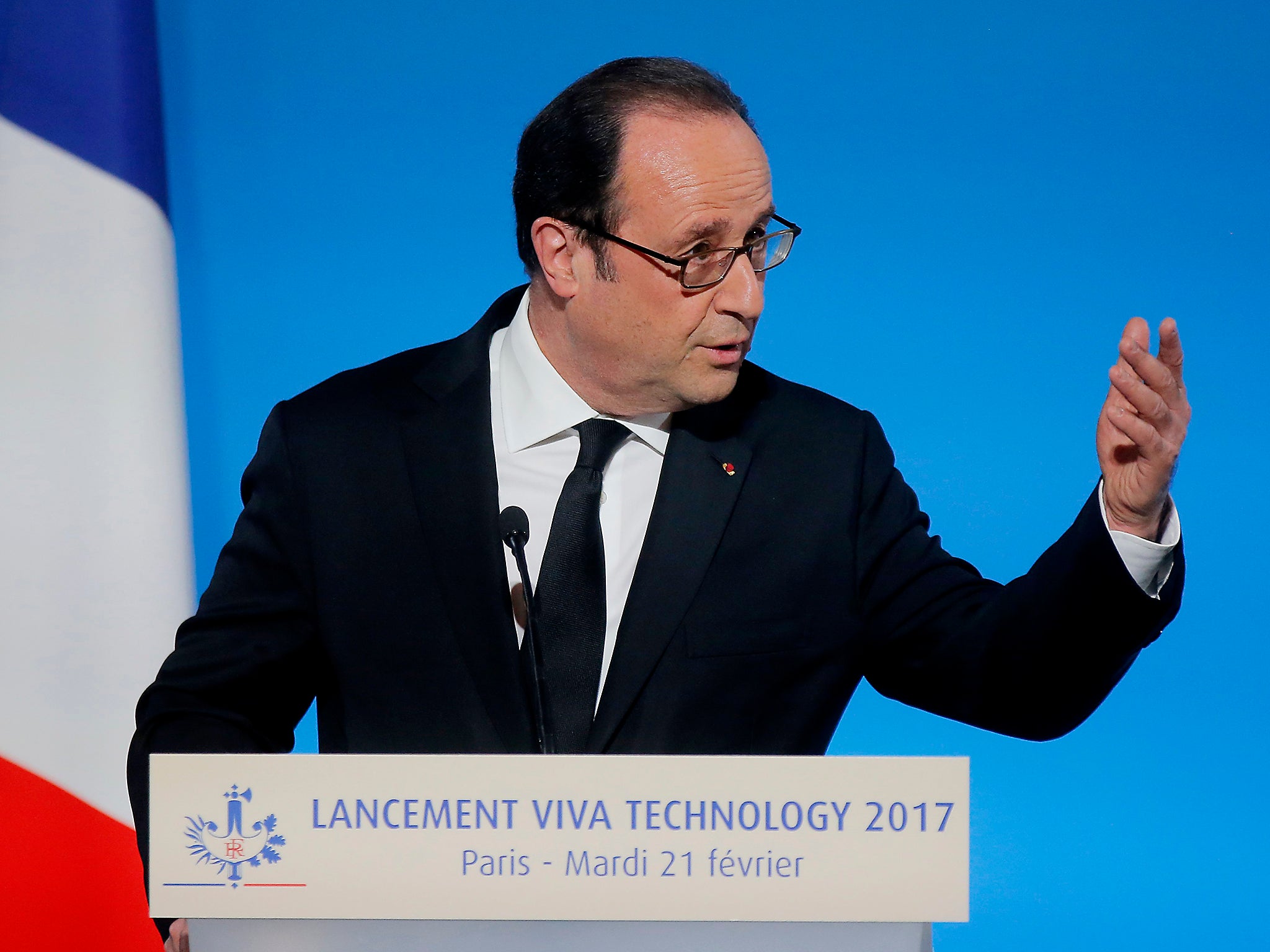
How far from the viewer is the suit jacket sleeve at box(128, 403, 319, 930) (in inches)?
56.4

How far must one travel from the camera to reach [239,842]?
857mm

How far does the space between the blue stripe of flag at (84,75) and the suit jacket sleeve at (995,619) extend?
1.39 m

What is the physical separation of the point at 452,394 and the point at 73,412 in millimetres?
893

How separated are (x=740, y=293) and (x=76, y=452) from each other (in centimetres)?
125

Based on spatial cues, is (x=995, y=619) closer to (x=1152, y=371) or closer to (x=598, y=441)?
(x=1152, y=371)

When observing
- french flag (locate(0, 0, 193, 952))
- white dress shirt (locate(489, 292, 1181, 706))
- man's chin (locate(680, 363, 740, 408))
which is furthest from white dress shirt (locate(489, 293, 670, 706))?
french flag (locate(0, 0, 193, 952))

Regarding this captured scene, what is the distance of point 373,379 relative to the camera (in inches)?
65.1

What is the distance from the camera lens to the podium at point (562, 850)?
837mm

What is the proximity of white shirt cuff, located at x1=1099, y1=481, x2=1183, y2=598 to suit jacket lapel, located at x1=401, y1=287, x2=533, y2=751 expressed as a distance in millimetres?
646

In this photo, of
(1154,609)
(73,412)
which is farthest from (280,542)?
(1154,609)

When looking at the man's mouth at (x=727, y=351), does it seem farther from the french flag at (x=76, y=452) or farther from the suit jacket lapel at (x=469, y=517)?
the french flag at (x=76, y=452)

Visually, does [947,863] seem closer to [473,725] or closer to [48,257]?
[473,725]

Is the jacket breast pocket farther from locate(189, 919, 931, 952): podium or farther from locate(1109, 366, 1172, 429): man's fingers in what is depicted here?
locate(189, 919, 931, 952): podium

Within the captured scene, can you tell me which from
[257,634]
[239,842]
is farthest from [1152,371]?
[257,634]
